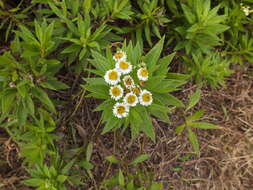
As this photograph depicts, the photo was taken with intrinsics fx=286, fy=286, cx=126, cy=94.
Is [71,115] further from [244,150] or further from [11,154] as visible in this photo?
[244,150]

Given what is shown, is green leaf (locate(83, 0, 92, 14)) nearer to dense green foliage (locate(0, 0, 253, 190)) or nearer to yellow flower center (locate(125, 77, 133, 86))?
dense green foliage (locate(0, 0, 253, 190))

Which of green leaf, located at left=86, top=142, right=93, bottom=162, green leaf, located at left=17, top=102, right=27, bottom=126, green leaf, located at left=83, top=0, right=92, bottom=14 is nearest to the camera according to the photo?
green leaf, located at left=17, top=102, right=27, bottom=126

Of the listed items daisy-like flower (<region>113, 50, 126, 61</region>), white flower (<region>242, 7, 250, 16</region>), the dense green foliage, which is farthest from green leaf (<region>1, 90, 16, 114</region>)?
white flower (<region>242, 7, 250, 16</region>)

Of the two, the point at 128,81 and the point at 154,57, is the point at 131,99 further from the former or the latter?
the point at 154,57

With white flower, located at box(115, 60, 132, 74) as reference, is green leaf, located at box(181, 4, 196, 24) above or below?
above

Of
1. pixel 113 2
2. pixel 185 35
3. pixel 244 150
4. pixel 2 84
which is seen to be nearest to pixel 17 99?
pixel 2 84

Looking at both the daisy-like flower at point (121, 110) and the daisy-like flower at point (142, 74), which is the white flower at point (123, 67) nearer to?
the daisy-like flower at point (142, 74)

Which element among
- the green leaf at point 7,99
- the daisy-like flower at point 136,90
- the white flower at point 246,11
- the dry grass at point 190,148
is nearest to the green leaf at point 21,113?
the green leaf at point 7,99
